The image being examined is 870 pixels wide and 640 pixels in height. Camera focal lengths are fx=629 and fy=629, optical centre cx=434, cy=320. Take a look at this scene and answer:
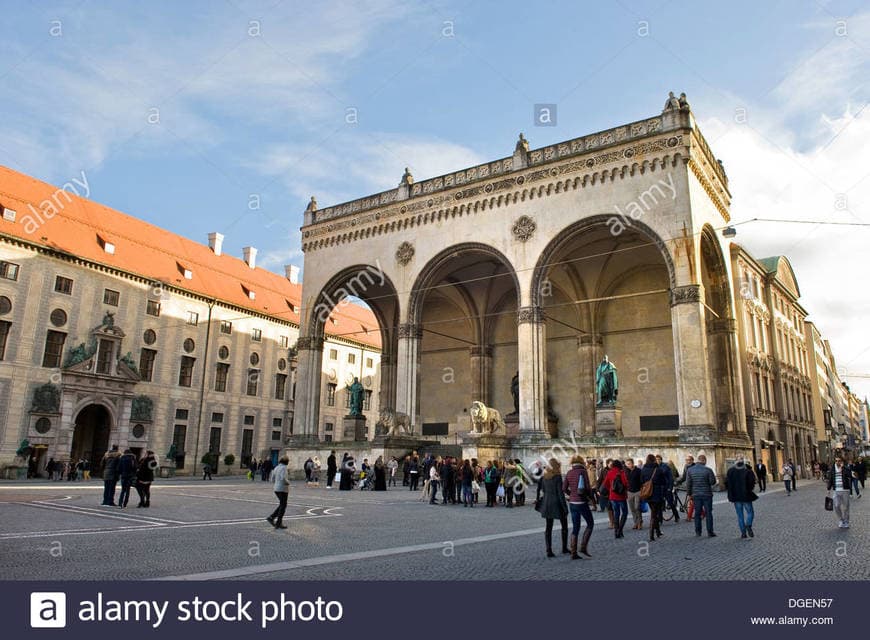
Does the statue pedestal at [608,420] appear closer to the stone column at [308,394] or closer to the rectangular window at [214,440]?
the stone column at [308,394]

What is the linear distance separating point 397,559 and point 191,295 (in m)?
38.6

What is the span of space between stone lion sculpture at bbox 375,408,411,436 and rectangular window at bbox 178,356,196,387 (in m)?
17.8

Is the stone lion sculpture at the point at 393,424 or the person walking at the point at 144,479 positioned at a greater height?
the stone lion sculpture at the point at 393,424

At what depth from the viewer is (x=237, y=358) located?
45.9 m

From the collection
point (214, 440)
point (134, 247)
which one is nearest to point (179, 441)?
point (214, 440)

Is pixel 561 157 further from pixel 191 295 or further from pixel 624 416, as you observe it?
pixel 191 295

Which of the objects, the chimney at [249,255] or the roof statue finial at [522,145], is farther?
the chimney at [249,255]

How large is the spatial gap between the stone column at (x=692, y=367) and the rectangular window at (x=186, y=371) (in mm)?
31471

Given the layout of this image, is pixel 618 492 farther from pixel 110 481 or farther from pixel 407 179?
pixel 407 179

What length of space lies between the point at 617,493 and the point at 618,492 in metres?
0.03

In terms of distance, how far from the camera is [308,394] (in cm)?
3628

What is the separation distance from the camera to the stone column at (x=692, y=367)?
949 inches

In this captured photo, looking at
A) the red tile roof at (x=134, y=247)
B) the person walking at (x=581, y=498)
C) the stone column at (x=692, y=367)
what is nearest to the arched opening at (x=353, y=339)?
the red tile roof at (x=134, y=247)

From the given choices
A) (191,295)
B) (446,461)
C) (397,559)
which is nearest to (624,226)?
(446,461)
